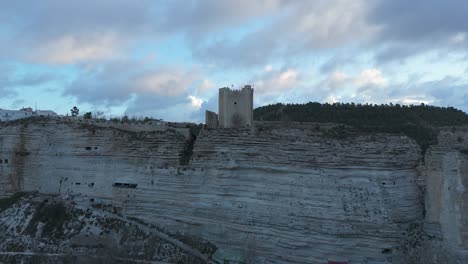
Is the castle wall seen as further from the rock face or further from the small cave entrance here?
the rock face

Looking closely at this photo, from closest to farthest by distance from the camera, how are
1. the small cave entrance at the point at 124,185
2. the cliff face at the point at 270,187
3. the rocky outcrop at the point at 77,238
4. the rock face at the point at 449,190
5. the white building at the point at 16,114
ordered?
the rock face at the point at 449,190 → the cliff face at the point at 270,187 → the rocky outcrop at the point at 77,238 → the small cave entrance at the point at 124,185 → the white building at the point at 16,114

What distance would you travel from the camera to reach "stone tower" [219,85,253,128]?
3155 cm

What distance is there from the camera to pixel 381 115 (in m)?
39.4

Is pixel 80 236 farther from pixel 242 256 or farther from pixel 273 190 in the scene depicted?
pixel 273 190

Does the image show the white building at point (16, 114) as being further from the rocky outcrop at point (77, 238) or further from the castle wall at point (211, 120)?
the castle wall at point (211, 120)

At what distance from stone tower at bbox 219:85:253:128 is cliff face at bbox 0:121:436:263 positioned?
1569 millimetres

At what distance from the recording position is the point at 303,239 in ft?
86.9

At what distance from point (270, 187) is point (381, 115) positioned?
15.4 m

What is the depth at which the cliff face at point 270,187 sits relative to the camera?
86.4 feet

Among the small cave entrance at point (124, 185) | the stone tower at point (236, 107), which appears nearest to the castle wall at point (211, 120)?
the stone tower at point (236, 107)

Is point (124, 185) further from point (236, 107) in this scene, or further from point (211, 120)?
point (236, 107)

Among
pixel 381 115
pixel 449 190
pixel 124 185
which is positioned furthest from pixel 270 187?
pixel 381 115

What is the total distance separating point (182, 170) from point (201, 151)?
1.67 metres

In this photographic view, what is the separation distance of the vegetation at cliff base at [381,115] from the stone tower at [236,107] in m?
6.85
